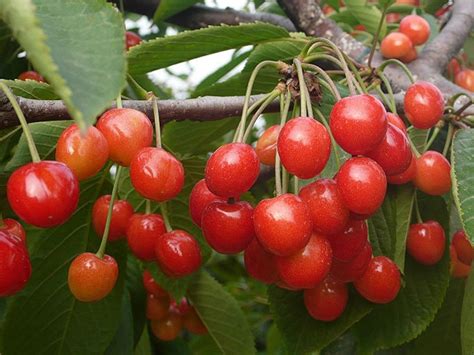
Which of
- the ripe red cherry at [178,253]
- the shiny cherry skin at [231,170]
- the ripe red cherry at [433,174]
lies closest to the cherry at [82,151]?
the shiny cherry skin at [231,170]

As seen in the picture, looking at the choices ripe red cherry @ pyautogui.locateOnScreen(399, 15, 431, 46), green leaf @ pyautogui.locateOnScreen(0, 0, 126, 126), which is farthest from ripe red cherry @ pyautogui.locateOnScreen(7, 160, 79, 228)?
ripe red cherry @ pyautogui.locateOnScreen(399, 15, 431, 46)

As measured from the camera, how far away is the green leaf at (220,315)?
6.51 ft

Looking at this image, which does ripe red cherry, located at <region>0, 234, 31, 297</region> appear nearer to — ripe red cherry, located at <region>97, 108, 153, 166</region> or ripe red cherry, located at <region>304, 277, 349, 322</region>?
ripe red cherry, located at <region>97, 108, 153, 166</region>

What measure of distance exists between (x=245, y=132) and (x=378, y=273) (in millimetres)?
360

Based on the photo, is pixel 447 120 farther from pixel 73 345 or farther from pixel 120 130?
pixel 73 345

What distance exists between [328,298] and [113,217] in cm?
45

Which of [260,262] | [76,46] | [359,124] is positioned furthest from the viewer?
[260,262]

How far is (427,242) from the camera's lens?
1350mm

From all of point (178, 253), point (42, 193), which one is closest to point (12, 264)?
point (42, 193)

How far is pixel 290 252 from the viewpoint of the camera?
0.97 m

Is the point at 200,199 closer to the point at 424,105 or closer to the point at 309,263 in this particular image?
the point at 309,263

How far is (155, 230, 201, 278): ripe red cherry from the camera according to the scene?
121cm

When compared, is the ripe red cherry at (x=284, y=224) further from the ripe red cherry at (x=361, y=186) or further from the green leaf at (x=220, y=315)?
the green leaf at (x=220, y=315)

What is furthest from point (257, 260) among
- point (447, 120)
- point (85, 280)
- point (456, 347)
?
point (456, 347)
